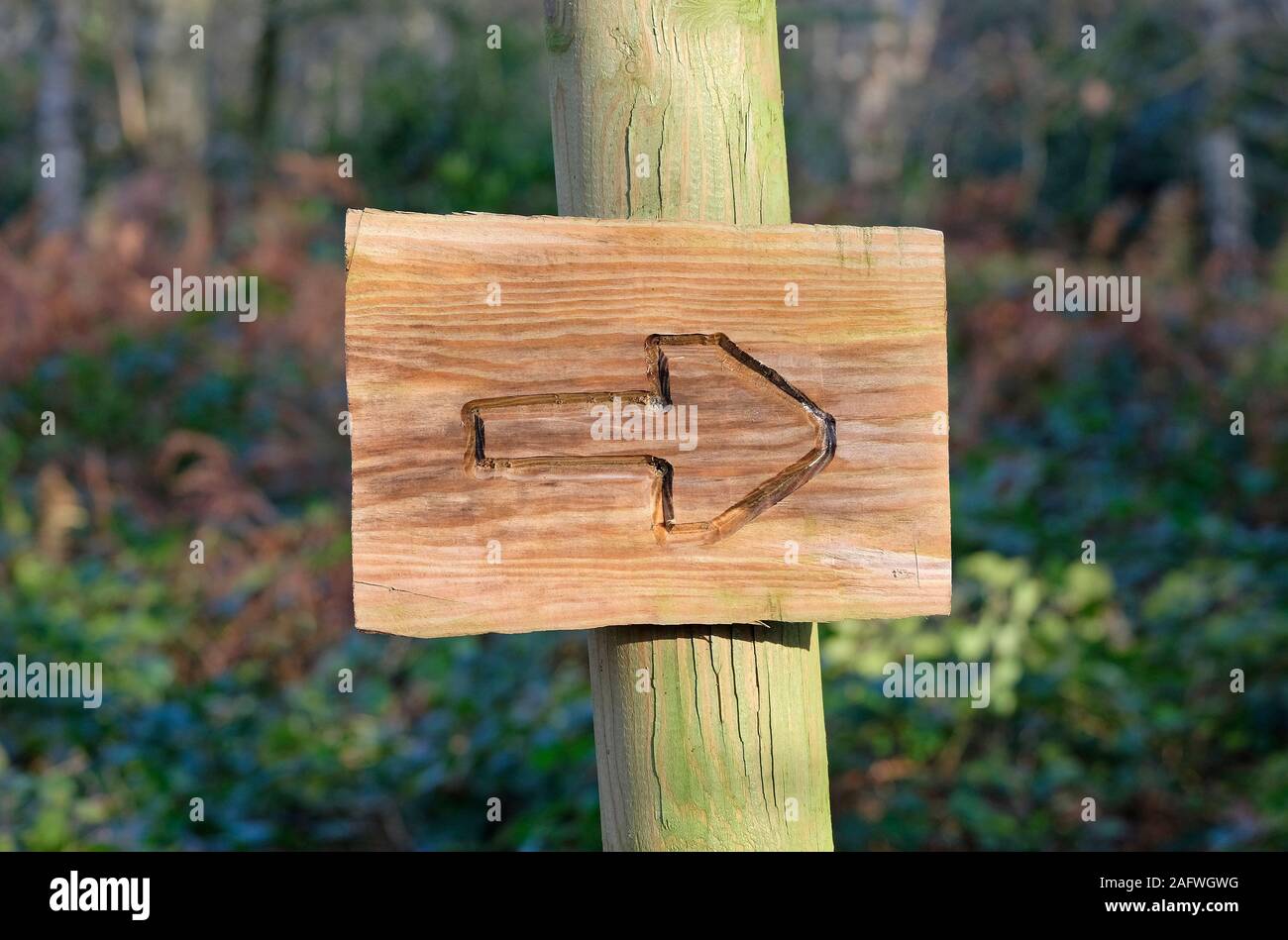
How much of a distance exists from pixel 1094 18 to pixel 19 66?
12.1m

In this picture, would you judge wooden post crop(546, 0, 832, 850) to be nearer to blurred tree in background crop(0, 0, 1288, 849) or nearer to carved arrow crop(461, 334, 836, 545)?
carved arrow crop(461, 334, 836, 545)

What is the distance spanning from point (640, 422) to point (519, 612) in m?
0.28

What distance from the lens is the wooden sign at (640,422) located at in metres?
1.37

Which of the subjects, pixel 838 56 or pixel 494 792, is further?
pixel 838 56

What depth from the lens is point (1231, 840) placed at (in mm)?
3262

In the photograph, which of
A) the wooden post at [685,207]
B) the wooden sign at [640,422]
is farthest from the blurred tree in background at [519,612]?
the wooden sign at [640,422]

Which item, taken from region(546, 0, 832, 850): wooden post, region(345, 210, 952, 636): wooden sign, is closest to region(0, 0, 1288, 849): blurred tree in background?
region(546, 0, 832, 850): wooden post

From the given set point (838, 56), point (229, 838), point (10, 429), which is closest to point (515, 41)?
point (838, 56)

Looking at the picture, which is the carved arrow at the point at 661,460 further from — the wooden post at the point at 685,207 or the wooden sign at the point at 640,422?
the wooden post at the point at 685,207

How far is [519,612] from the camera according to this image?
1.39 m

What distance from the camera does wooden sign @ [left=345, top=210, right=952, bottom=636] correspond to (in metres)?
1.37

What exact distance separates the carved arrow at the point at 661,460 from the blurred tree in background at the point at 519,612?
6.97ft

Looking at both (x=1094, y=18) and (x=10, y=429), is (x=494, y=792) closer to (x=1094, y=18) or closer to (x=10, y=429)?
(x=10, y=429)

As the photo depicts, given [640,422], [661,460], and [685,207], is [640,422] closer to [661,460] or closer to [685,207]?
[661,460]
